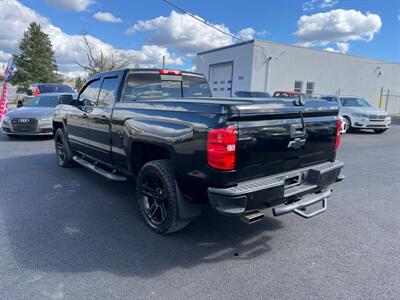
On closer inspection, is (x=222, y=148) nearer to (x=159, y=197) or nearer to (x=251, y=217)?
(x=251, y=217)

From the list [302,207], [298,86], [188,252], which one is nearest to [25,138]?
[188,252]

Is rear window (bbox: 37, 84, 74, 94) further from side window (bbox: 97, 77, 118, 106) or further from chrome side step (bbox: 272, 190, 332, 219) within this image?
chrome side step (bbox: 272, 190, 332, 219)

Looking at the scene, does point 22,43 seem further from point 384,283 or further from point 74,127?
point 384,283

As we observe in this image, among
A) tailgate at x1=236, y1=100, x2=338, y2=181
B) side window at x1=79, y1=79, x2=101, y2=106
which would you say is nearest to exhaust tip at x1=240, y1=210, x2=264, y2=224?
tailgate at x1=236, y1=100, x2=338, y2=181

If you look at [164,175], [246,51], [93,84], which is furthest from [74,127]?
[246,51]

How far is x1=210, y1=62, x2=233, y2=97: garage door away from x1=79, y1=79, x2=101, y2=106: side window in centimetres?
1851

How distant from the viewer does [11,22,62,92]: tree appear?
4106 centimetres

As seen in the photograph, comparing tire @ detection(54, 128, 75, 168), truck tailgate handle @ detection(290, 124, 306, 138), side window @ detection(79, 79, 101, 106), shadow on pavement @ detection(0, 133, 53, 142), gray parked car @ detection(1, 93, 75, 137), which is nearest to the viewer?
truck tailgate handle @ detection(290, 124, 306, 138)

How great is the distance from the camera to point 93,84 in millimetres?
5152

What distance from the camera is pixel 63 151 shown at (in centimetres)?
635

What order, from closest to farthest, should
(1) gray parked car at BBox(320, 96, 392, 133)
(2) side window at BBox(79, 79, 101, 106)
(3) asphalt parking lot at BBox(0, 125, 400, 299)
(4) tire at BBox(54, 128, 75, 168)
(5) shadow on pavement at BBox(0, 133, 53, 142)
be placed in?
1. (3) asphalt parking lot at BBox(0, 125, 400, 299)
2. (2) side window at BBox(79, 79, 101, 106)
3. (4) tire at BBox(54, 128, 75, 168)
4. (5) shadow on pavement at BBox(0, 133, 53, 142)
5. (1) gray parked car at BBox(320, 96, 392, 133)

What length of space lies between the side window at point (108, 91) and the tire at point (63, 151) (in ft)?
6.47

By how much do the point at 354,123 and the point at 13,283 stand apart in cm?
1443

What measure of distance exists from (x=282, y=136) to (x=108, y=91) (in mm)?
2794
